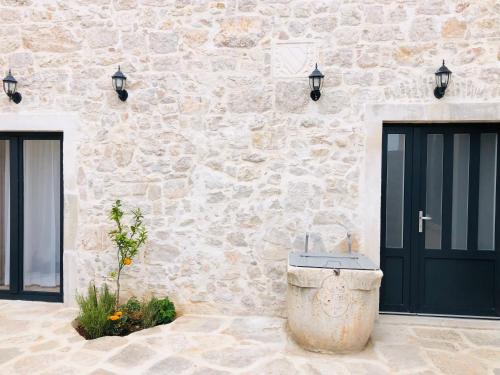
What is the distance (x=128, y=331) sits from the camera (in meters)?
3.63

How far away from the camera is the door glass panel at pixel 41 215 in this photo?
4.43 m

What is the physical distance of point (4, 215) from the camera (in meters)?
4.50

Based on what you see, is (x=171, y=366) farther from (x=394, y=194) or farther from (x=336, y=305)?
(x=394, y=194)

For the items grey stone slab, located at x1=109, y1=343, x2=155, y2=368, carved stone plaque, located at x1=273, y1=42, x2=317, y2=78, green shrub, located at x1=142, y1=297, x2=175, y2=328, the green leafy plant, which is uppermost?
carved stone plaque, located at x1=273, y1=42, x2=317, y2=78

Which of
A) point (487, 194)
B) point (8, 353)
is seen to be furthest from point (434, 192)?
point (8, 353)

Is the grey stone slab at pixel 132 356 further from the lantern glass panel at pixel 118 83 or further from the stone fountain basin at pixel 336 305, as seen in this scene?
the lantern glass panel at pixel 118 83

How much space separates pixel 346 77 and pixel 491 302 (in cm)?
292

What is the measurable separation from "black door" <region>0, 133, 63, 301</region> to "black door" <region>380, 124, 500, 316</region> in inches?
155

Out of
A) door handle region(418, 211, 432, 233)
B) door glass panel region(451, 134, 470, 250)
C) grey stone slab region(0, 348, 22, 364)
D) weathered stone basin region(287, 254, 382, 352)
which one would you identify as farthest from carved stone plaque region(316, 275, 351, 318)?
grey stone slab region(0, 348, 22, 364)

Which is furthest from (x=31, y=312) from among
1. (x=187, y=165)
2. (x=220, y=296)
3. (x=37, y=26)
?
(x=37, y=26)

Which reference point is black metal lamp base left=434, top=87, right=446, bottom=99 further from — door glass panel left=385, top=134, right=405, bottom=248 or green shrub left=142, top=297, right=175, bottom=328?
green shrub left=142, top=297, right=175, bottom=328

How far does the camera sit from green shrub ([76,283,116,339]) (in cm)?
350

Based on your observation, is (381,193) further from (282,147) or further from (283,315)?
(283,315)

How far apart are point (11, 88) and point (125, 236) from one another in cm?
217
